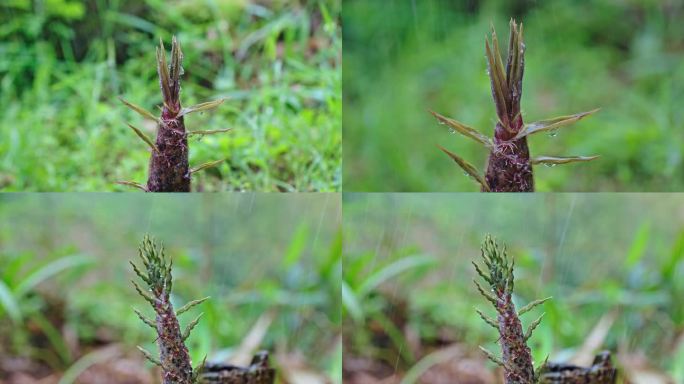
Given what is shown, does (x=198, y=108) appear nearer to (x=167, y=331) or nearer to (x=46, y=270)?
(x=167, y=331)

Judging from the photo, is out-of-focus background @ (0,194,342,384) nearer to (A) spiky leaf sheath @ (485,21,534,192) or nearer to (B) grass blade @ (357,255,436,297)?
(B) grass blade @ (357,255,436,297)

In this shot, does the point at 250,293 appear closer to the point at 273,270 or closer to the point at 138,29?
the point at 273,270

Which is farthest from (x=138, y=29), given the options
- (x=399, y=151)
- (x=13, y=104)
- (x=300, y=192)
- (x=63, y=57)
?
(x=399, y=151)

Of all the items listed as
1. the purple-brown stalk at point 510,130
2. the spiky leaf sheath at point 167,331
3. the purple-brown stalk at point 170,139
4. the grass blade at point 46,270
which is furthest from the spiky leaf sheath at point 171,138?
the grass blade at point 46,270

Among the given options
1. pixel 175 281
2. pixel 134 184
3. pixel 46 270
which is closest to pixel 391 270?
pixel 175 281

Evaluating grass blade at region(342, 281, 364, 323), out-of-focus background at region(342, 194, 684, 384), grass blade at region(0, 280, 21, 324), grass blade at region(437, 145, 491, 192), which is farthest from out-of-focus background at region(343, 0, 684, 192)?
grass blade at region(0, 280, 21, 324)
